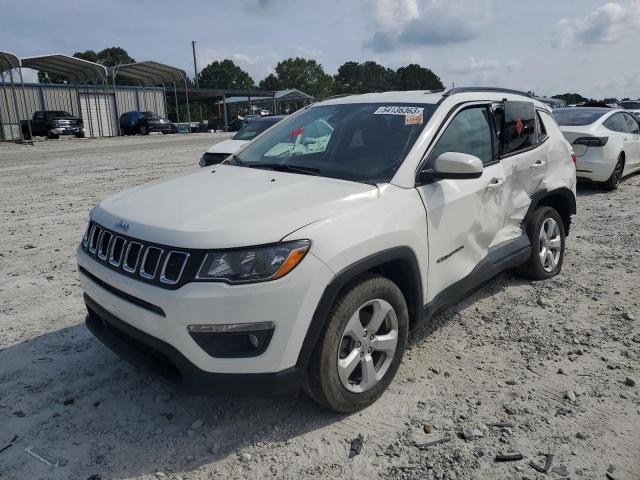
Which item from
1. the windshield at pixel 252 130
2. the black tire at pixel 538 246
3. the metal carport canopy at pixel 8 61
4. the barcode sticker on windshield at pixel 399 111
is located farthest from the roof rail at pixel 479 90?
the metal carport canopy at pixel 8 61

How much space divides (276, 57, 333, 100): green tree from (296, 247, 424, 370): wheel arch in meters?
94.0

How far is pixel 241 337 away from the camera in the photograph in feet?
7.97

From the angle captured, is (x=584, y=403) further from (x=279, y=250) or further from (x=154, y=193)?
(x=154, y=193)

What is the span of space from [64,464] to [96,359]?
1072mm

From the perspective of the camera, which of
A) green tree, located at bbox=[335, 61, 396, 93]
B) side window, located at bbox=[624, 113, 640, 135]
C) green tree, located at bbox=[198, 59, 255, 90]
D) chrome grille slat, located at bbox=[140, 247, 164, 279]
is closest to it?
chrome grille slat, located at bbox=[140, 247, 164, 279]

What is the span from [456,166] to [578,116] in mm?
8121

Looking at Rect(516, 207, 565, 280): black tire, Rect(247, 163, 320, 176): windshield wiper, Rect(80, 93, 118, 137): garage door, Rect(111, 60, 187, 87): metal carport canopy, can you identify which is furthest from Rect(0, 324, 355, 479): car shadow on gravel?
Rect(80, 93, 118, 137): garage door

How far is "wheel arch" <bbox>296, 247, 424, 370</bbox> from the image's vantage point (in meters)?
2.50

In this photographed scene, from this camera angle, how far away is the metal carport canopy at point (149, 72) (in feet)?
105

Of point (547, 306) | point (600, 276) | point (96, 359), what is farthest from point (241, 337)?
point (600, 276)

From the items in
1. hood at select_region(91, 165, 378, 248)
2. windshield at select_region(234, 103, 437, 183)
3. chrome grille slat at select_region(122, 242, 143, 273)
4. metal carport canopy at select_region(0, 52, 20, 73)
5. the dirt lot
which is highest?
metal carport canopy at select_region(0, 52, 20, 73)

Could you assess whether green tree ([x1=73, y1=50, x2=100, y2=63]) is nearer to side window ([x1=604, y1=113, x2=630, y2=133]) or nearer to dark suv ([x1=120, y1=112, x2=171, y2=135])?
dark suv ([x1=120, y1=112, x2=171, y2=135])

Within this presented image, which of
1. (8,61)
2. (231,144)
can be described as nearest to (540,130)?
(231,144)

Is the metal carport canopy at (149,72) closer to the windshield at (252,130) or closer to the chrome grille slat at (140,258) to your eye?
the windshield at (252,130)
